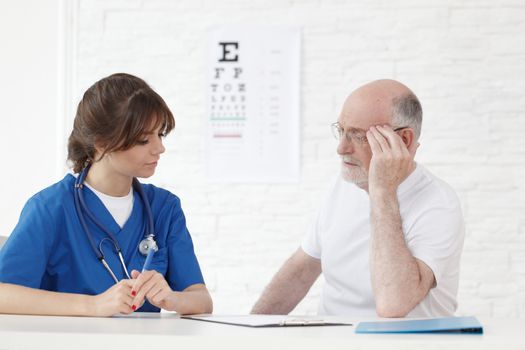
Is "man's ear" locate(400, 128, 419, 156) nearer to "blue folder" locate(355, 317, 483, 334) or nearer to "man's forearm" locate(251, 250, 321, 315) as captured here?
"man's forearm" locate(251, 250, 321, 315)

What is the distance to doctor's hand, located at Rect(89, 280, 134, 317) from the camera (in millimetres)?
1601

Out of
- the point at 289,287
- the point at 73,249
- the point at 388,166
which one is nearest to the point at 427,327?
the point at 388,166

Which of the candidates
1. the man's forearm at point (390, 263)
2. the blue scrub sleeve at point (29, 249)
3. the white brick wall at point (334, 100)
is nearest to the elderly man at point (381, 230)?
the man's forearm at point (390, 263)

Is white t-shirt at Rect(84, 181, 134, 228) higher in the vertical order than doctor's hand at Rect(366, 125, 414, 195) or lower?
lower

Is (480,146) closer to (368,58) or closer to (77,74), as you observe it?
(368,58)

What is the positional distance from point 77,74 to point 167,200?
1.62 m

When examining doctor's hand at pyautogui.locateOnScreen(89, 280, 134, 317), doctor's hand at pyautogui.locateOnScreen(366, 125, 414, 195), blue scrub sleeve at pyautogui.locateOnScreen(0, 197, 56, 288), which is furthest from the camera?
doctor's hand at pyautogui.locateOnScreen(366, 125, 414, 195)

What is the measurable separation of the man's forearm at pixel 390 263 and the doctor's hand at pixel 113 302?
0.59 m

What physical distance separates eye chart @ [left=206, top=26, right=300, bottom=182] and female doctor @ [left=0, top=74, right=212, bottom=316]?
1331 mm

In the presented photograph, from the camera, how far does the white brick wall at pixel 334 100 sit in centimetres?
330

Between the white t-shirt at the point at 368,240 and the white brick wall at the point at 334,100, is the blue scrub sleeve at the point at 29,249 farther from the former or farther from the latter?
the white brick wall at the point at 334,100

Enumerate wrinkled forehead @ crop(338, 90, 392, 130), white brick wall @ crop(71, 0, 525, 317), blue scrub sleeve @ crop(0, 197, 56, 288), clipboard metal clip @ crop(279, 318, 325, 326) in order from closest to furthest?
clipboard metal clip @ crop(279, 318, 325, 326)
blue scrub sleeve @ crop(0, 197, 56, 288)
wrinkled forehead @ crop(338, 90, 392, 130)
white brick wall @ crop(71, 0, 525, 317)

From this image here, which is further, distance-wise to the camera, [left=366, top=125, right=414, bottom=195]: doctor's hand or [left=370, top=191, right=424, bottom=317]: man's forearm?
[left=366, top=125, right=414, bottom=195]: doctor's hand

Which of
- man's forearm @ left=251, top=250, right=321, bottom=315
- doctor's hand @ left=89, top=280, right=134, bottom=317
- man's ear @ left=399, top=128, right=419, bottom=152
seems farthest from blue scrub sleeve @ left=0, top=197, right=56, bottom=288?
man's ear @ left=399, top=128, right=419, bottom=152
